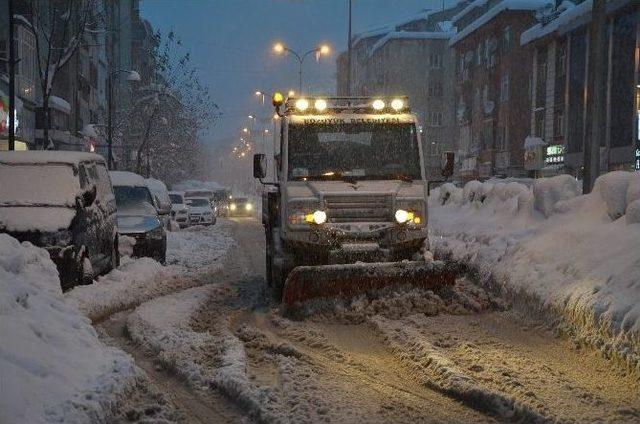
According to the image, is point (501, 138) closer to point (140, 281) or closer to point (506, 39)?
point (506, 39)

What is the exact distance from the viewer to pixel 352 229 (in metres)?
10.2

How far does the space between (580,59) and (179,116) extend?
33.6m

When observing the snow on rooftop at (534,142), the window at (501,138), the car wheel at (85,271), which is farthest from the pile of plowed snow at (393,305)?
the window at (501,138)

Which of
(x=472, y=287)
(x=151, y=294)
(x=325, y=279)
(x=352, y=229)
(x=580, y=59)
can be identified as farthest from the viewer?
(x=580, y=59)

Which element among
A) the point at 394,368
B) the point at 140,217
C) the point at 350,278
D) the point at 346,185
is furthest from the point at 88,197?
the point at 394,368

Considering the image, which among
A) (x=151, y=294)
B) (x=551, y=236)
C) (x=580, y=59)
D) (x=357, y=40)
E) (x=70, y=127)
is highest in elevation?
(x=357, y=40)

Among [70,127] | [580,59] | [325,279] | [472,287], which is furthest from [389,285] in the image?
[70,127]

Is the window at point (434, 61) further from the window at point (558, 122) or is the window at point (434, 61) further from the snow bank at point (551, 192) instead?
the snow bank at point (551, 192)

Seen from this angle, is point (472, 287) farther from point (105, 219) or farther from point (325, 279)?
point (105, 219)

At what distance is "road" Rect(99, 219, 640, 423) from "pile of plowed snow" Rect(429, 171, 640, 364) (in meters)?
0.33

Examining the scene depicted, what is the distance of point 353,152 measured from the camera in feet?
35.8

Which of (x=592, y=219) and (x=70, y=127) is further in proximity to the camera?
(x=70, y=127)

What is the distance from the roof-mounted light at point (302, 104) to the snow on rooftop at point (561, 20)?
29843 mm

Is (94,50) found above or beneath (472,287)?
above
